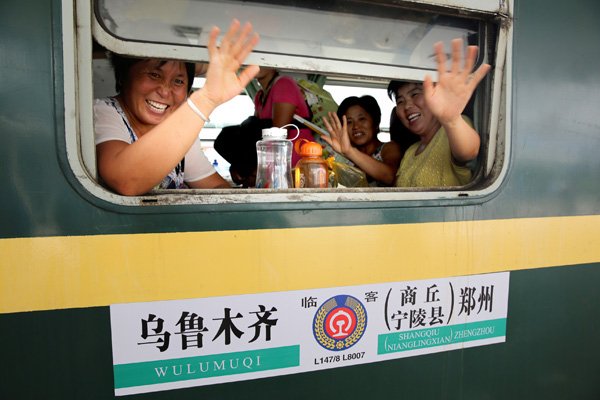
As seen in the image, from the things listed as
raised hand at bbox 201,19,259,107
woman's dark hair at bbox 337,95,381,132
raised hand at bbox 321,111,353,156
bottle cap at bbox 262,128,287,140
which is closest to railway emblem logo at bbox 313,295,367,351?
bottle cap at bbox 262,128,287,140

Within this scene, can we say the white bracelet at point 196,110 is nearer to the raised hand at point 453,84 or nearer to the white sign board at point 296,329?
the white sign board at point 296,329

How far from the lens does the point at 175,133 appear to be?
3.86 feet

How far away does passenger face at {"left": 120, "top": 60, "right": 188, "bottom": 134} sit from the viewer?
157cm

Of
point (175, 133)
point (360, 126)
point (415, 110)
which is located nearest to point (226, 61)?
point (175, 133)

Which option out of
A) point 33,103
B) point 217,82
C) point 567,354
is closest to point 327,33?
point 217,82

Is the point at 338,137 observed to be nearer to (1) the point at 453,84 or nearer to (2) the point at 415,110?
(2) the point at 415,110

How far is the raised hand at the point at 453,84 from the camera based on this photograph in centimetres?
146

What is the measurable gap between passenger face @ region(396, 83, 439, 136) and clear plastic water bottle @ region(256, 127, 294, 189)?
0.79m

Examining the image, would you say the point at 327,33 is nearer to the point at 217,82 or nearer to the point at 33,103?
the point at 217,82

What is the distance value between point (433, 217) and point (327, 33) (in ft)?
2.75

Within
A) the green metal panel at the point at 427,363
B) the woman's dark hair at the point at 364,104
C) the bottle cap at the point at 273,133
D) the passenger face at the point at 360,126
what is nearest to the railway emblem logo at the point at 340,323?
the green metal panel at the point at 427,363

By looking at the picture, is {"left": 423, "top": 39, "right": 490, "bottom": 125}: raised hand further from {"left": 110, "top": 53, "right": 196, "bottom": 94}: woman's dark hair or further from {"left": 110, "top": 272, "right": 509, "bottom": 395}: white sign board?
{"left": 110, "top": 53, "right": 196, "bottom": 94}: woman's dark hair

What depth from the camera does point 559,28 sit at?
162 cm

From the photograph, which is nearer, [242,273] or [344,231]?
[242,273]
